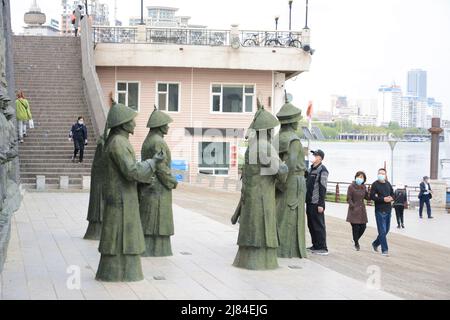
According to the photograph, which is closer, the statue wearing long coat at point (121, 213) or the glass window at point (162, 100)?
the statue wearing long coat at point (121, 213)

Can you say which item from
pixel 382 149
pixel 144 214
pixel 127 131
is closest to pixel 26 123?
pixel 144 214

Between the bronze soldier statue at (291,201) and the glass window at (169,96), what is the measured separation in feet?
76.7

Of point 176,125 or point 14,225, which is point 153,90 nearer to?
point 176,125

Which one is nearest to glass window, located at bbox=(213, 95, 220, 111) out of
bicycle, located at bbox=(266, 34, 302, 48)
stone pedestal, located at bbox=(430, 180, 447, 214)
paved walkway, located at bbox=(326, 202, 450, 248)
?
bicycle, located at bbox=(266, 34, 302, 48)

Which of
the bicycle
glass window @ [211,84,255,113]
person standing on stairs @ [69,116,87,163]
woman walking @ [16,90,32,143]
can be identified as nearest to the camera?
woman walking @ [16,90,32,143]

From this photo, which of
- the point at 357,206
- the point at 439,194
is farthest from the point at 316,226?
the point at 439,194

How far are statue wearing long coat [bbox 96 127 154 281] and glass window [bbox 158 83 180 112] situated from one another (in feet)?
85.5

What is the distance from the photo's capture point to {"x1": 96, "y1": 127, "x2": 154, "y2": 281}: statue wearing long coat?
31.8 feet

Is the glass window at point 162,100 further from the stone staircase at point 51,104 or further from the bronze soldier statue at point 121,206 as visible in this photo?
the bronze soldier statue at point 121,206

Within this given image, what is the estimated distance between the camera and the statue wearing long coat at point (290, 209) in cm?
1252

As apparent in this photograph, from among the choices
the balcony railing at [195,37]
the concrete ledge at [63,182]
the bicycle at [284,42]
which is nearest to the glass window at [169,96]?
the balcony railing at [195,37]

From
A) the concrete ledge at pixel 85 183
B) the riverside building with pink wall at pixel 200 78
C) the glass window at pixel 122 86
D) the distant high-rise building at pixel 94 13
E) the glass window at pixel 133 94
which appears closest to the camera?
the concrete ledge at pixel 85 183

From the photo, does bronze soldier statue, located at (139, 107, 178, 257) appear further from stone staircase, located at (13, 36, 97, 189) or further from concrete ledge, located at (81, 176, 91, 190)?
stone staircase, located at (13, 36, 97, 189)

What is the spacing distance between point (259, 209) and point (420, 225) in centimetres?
1579
